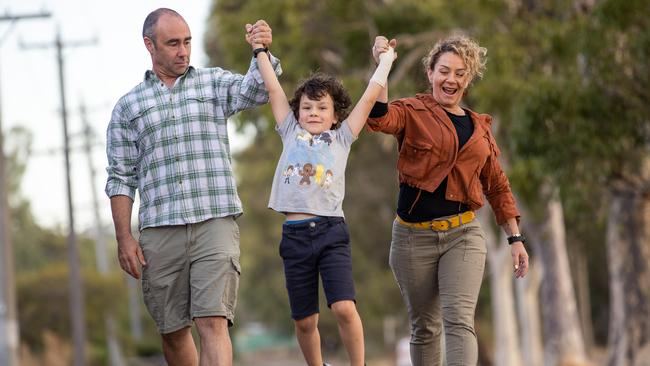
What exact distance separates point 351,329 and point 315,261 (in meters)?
0.41

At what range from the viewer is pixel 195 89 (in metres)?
8.13

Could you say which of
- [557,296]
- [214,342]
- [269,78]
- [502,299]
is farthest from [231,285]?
[502,299]

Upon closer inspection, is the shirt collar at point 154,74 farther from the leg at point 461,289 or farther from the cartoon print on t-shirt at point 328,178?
the leg at point 461,289

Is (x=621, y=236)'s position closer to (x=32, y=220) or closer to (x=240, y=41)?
(x=240, y=41)

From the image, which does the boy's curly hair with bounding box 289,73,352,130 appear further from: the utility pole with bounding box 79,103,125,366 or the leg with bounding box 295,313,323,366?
the utility pole with bounding box 79,103,125,366

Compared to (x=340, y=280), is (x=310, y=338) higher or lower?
lower

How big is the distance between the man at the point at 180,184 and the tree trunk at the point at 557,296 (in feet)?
86.6

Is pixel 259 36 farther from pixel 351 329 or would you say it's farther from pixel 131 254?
pixel 351 329

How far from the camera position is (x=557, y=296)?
34.9m

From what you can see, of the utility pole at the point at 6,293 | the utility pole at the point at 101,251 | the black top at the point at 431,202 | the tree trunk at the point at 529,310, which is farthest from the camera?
the utility pole at the point at 101,251

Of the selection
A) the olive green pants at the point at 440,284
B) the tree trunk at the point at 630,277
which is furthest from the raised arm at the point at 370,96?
the tree trunk at the point at 630,277

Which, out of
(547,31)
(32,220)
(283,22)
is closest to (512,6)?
(547,31)

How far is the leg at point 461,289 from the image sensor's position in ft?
26.3

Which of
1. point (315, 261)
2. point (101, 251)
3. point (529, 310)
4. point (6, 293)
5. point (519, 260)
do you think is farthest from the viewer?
point (101, 251)
